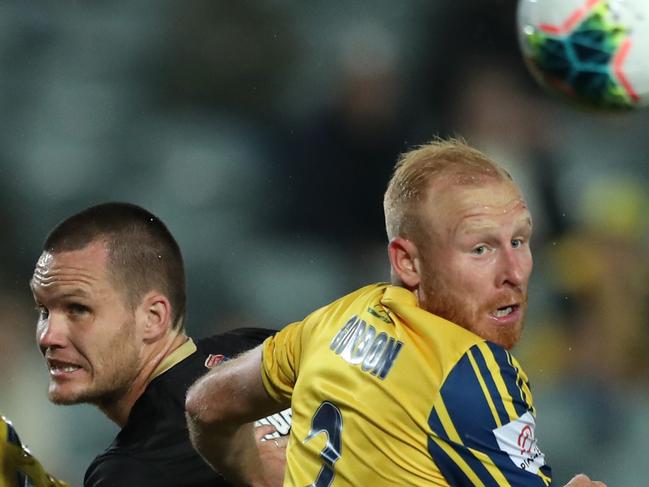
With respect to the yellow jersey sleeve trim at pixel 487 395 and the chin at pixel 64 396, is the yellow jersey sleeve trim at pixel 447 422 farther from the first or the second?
the chin at pixel 64 396

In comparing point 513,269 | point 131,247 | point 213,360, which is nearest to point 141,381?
point 213,360

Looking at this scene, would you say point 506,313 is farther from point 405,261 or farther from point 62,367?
point 62,367

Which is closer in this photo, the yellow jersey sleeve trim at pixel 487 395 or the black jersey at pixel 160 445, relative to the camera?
the yellow jersey sleeve trim at pixel 487 395

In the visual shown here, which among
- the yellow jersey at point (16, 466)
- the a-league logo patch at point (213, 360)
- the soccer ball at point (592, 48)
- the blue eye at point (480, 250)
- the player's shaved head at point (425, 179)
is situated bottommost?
the yellow jersey at point (16, 466)

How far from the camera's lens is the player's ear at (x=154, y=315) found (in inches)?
138

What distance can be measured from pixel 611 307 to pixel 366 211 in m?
1.36

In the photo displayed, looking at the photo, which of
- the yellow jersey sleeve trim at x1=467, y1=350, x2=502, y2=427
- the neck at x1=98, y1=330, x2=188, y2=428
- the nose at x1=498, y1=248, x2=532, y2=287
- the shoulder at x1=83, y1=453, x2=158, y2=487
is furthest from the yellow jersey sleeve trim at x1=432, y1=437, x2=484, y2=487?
the neck at x1=98, y1=330, x2=188, y2=428

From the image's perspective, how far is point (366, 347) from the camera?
265cm

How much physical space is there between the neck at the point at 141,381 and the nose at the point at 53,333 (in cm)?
24

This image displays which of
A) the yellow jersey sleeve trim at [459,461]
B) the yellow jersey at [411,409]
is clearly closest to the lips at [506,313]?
the yellow jersey at [411,409]

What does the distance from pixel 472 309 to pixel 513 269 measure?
13 cm

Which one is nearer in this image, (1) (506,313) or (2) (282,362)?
(1) (506,313)

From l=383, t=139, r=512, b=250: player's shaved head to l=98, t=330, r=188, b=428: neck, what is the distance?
96cm

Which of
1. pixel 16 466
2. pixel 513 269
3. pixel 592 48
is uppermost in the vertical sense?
pixel 592 48
